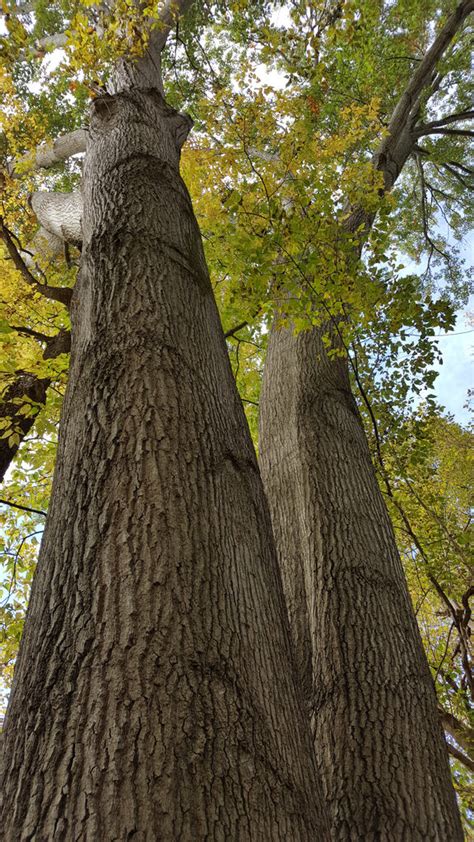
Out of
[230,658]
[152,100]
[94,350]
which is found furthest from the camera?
Result: [152,100]

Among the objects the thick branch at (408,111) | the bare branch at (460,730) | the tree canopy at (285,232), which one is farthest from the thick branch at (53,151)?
the bare branch at (460,730)

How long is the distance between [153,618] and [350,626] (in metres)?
1.58

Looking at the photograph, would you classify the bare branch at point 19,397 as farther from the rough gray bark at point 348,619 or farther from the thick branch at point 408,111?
the thick branch at point 408,111

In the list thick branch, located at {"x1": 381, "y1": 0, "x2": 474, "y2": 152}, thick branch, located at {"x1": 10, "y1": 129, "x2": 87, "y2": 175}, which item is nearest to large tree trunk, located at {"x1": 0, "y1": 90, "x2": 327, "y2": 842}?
thick branch, located at {"x1": 381, "y1": 0, "x2": 474, "y2": 152}

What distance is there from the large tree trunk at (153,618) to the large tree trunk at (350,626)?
866mm

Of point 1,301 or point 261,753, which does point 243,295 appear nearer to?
point 1,301

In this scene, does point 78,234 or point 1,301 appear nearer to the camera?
point 78,234

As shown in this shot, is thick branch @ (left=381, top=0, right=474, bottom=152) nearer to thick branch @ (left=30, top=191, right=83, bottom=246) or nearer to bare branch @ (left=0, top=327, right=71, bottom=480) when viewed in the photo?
thick branch @ (left=30, top=191, right=83, bottom=246)

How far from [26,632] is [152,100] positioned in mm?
3935

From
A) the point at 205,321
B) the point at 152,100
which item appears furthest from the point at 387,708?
the point at 152,100

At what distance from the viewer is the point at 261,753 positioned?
3.98 feet

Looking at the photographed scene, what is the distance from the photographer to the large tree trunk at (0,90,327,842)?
1.06 metres

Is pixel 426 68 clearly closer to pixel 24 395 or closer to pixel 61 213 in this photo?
pixel 61 213

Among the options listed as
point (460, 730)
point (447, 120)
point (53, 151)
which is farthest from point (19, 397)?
point (447, 120)
